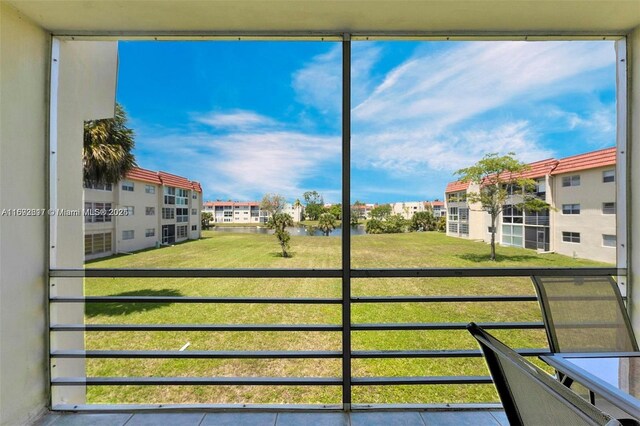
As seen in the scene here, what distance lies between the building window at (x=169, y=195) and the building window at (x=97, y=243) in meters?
0.45

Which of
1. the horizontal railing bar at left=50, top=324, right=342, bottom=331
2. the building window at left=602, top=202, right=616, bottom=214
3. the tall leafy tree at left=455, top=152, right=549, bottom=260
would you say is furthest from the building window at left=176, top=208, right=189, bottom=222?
the building window at left=602, top=202, right=616, bottom=214

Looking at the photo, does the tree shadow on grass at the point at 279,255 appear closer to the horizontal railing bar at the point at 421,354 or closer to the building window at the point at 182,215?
the building window at the point at 182,215

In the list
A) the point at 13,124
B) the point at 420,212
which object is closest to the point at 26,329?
the point at 13,124

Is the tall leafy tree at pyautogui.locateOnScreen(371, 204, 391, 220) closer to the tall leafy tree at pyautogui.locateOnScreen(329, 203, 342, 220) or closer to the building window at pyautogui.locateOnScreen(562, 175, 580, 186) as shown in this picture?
the tall leafy tree at pyautogui.locateOnScreen(329, 203, 342, 220)

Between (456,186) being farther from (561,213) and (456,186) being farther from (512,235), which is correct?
(561,213)

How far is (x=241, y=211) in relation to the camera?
7.54 feet

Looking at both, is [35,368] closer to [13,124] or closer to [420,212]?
[13,124]

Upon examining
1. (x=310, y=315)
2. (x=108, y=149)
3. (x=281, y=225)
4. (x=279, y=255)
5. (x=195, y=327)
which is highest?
(x=108, y=149)

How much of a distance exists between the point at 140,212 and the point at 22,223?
663mm

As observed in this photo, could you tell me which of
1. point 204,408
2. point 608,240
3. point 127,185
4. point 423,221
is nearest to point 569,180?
point 608,240

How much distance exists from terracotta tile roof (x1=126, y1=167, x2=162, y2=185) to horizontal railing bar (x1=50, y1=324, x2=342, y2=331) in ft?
3.49

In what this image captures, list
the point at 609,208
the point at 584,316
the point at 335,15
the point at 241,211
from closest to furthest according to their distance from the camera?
the point at 584,316 → the point at 335,15 → the point at 609,208 → the point at 241,211

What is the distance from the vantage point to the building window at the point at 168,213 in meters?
2.20

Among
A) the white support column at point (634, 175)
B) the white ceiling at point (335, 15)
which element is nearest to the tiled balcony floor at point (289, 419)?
the white support column at point (634, 175)
